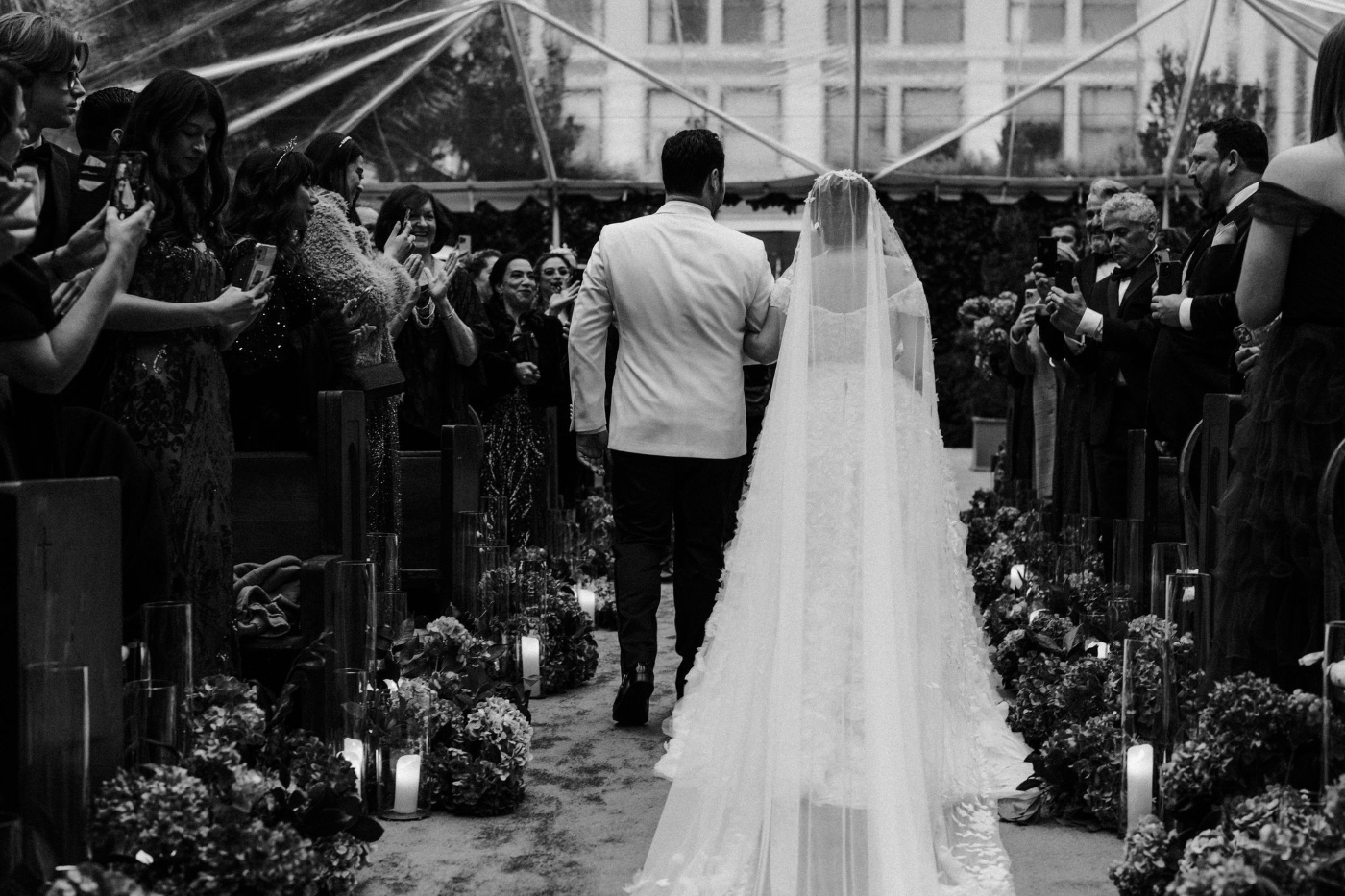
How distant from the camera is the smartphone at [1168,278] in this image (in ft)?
22.6

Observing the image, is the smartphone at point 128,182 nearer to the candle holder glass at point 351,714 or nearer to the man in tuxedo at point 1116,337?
the candle holder glass at point 351,714

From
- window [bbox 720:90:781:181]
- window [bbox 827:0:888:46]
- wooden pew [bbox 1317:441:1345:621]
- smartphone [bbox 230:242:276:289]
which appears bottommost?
wooden pew [bbox 1317:441:1345:621]

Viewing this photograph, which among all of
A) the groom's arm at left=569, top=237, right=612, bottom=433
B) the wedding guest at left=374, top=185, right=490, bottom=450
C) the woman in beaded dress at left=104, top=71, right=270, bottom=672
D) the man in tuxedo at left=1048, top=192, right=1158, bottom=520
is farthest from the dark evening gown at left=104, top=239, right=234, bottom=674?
the man in tuxedo at left=1048, top=192, right=1158, bottom=520

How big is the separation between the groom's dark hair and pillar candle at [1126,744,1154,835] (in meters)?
2.74

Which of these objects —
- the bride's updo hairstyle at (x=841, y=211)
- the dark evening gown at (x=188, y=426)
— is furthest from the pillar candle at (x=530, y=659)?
the bride's updo hairstyle at (x=841, y=211)

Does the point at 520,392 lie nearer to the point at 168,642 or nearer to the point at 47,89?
the point at 47,89

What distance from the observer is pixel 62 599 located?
312 centimetres

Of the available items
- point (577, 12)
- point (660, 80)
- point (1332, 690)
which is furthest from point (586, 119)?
point (1332, 690)

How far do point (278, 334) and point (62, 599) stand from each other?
2352 mm

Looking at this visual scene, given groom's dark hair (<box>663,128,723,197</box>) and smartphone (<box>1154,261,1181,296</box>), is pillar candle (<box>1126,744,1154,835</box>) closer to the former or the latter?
groom's dark hair (<box>663,128,723,197</box>)

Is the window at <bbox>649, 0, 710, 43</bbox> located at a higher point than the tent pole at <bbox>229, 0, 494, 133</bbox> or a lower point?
higher

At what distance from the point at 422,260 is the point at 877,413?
2515mm

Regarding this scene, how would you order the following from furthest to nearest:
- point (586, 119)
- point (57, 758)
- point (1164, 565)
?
point (586, 119) → point (1164, 565) → point (57, 758)

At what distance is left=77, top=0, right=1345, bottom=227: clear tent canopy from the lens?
1158 cm
